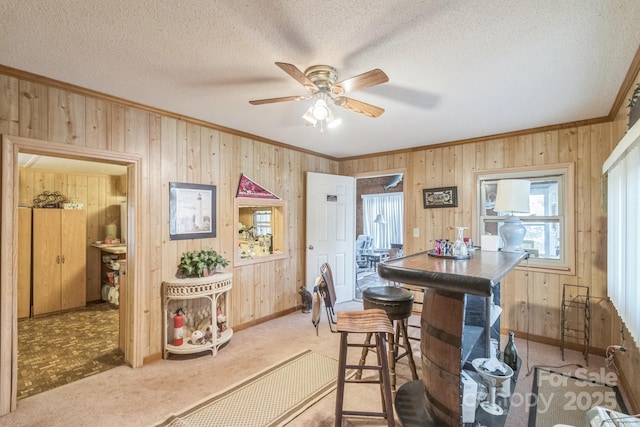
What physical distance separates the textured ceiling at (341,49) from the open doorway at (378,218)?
5753mm

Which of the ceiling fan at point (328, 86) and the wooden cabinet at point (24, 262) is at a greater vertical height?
the ceiling fan at point (328, 86)

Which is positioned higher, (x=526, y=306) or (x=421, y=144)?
(x=421, y=144)

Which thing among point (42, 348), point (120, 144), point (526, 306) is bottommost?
point (42, 348)

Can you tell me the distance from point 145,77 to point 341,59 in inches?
57.5

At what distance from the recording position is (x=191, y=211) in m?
3.14

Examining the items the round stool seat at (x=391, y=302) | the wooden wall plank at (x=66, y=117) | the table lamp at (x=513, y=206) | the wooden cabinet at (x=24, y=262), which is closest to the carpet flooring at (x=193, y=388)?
the round stool seat at (x=391, y=302)

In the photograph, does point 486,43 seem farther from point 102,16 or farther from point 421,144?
point 421,144

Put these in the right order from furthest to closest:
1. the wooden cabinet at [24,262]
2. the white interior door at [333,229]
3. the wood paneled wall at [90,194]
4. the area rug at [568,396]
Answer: the wood paneled wall at [90,194] < the white interior door at [333,229] < the wooden cabinet at [24,262] < the area rug at [568,396]

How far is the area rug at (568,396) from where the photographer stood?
2105 millimetres

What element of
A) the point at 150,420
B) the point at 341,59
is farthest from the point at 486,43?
the point at 150,420

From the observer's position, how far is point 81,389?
93.7 inches

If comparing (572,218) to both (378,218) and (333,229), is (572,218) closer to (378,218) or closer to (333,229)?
(333,229)

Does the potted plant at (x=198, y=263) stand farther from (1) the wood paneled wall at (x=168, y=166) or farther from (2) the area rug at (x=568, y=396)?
(2) the area rug at (x=568, y=396)

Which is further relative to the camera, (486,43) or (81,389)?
(81,389)
